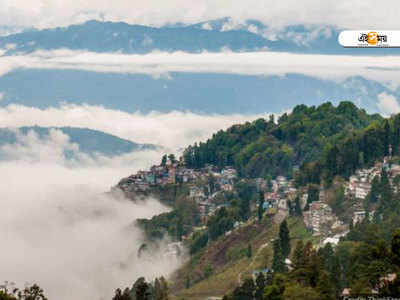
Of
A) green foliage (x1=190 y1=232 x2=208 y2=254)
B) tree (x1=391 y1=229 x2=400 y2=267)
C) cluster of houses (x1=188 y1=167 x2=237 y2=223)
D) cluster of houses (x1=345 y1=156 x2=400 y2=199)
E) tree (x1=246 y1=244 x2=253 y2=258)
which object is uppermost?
cluster of houses (x1=188 y1=167 x2=237 y2=223)

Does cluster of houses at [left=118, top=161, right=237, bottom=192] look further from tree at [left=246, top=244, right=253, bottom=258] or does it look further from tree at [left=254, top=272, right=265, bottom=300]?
tree at [left=254, top=272, right=265, bottom=300]

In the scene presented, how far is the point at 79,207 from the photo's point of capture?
169250 mm

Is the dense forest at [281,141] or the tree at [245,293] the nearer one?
the tree at [245,293]

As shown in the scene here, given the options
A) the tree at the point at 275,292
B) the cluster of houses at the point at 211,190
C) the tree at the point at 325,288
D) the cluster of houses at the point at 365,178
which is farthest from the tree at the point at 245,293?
the cluster of houses at the point at 211,190

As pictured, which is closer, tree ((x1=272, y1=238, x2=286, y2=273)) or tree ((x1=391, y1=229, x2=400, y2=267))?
tree ((x1=391, y1=229, x2=400, y2=267))

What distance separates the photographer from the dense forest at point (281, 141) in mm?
148125

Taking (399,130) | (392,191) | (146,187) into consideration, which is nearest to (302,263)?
(392,191)

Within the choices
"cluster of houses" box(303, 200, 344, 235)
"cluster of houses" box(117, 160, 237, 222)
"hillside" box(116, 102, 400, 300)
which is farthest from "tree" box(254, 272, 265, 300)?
"cluster of houses" box(117, 160, 237, 222)

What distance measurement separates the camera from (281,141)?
514 feet

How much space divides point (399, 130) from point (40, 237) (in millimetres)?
71131

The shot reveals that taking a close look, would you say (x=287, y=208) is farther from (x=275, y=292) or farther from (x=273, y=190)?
(x=275, y=292)

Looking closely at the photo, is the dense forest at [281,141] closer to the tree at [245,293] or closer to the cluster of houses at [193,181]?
the cluster of houses at [193,181]

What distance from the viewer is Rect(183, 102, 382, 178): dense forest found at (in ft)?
486

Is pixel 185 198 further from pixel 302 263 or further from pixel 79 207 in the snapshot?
pixel 302 263
